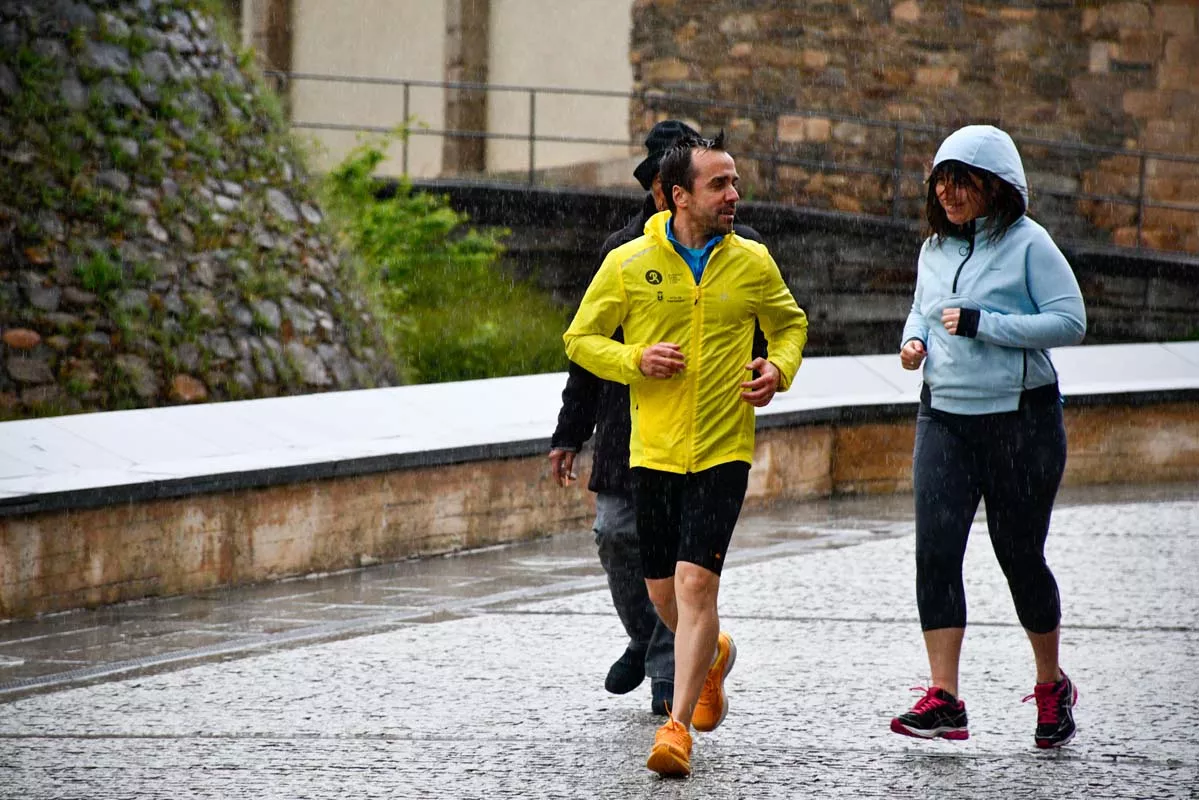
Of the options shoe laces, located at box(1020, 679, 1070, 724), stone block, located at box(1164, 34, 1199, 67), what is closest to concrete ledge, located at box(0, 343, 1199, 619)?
shoe laces, located at box(1020, 679, 1070, 724)

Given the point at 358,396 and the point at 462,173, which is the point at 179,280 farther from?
the point at 462,173

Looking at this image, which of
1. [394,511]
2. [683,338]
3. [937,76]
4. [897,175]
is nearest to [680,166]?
[683,338]

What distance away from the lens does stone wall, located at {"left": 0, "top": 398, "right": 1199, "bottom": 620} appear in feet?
23.4

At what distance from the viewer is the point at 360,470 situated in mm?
8156

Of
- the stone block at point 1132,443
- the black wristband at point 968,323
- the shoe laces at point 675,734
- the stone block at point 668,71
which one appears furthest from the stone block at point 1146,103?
the shoe laces at point 675,734

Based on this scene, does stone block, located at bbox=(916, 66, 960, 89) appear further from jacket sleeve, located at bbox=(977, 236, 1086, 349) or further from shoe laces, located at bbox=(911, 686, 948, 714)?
shoe laces, located at bbox=(911, 686, 948, 714)

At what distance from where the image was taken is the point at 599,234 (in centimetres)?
1805

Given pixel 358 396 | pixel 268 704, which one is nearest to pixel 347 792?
pixel 268 704

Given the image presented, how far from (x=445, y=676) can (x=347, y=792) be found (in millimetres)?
1484

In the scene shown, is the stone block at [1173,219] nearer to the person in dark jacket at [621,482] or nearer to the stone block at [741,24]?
the stone block at [741,24]

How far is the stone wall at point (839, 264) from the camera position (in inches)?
670

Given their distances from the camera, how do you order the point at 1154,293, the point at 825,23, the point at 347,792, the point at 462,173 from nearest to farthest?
the point at 347,792, the point at 1154,293, the point at 825,23, the point at 462,173

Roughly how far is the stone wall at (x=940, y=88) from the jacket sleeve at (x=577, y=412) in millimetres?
14248

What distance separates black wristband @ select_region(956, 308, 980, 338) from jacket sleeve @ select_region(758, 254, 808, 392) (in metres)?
0.42
